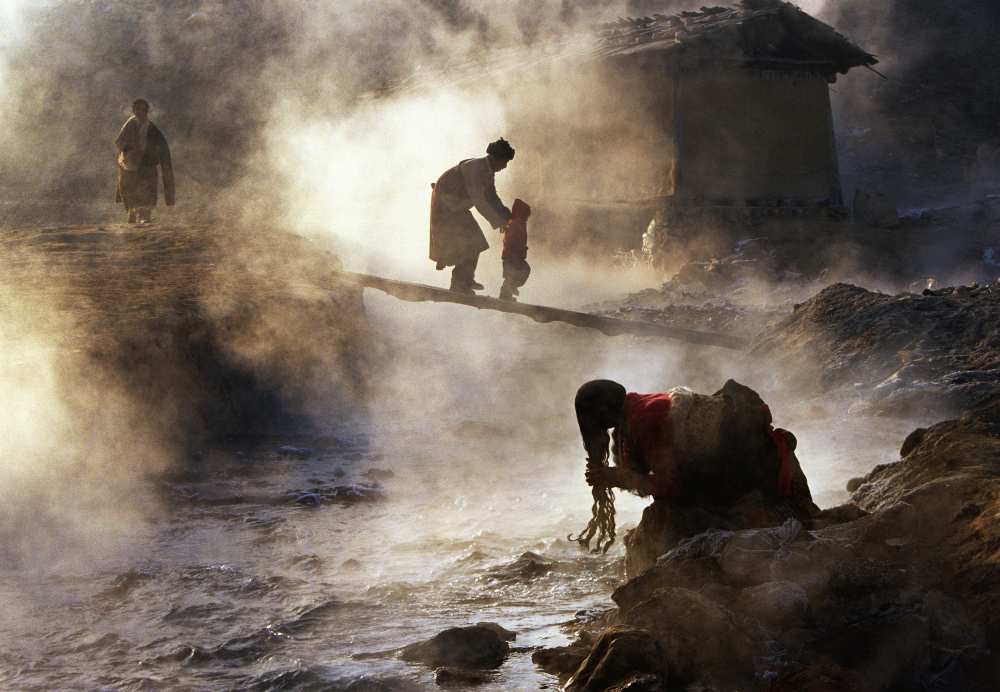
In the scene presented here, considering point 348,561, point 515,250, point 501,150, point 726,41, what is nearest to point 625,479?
point 348,561

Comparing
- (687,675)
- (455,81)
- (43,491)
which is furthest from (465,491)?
(455,81)

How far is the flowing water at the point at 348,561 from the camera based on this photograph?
3887mm

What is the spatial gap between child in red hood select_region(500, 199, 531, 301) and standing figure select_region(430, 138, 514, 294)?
17 cm

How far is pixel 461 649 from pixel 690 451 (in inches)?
39.0

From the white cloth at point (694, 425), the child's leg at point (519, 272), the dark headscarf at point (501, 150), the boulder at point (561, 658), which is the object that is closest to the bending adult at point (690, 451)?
the white cloth at point (694, 425)

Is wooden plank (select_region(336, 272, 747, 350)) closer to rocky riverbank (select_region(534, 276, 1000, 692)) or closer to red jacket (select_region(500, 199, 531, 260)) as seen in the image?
red jacket (select_region(500, 199, 531, 260))

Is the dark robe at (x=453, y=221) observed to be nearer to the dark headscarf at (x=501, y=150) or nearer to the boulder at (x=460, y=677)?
the dark headscarf at (x=501, y=150)

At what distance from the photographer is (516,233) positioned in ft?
29.5

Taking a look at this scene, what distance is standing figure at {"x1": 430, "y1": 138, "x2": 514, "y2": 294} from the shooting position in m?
8.63

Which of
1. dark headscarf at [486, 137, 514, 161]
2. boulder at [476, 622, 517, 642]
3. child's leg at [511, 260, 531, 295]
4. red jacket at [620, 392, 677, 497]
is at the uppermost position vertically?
dark headscarf at [486, 137, 514, 161]

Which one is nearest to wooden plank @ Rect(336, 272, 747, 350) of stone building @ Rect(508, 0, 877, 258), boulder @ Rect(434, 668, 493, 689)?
boulder @ Rect(434, 668, 493, 689)

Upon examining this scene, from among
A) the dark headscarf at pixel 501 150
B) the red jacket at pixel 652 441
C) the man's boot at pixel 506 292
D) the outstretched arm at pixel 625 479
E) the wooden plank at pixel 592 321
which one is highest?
the dark headscarf at pixel 501 150

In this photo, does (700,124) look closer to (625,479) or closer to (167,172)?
(167,172)

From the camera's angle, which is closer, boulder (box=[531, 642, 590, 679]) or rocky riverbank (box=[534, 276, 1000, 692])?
rocky riverbank (box=[534, 276, 1000, 692])
